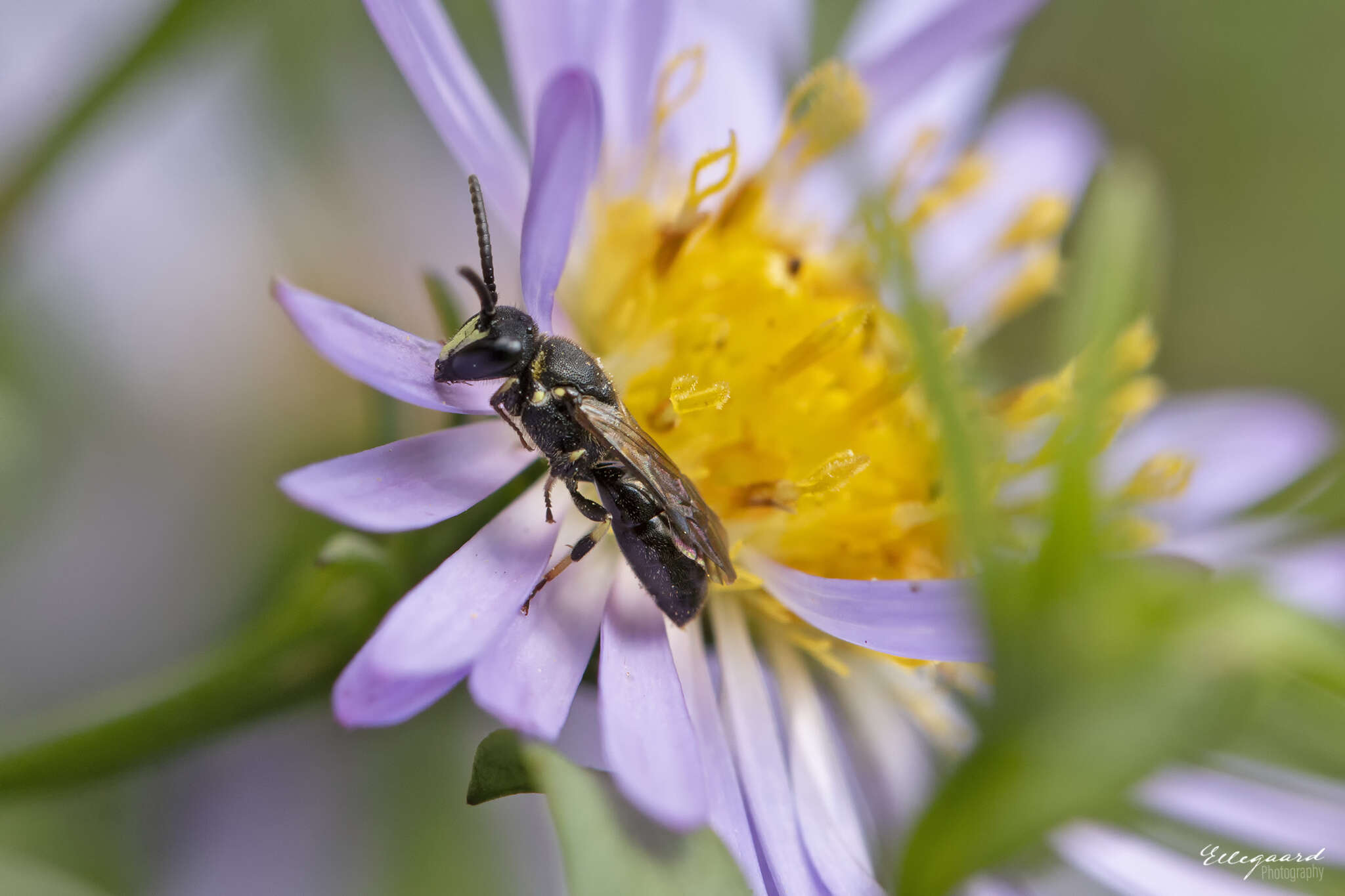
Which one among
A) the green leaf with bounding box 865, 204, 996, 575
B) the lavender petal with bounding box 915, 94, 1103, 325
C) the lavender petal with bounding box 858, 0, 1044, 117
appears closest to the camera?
the green leaf with bounding box 865, 204, 996, 575

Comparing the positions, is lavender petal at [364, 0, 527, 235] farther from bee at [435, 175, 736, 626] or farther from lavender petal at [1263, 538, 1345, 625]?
lavender petal at [1263, 538, 1345, 625]

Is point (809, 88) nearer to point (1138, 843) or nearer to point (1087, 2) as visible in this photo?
point (1138, 843)

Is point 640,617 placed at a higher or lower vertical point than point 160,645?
lower

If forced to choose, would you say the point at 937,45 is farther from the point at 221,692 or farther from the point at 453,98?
the point at 221,692

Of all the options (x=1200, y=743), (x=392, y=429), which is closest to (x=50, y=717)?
(x=392, y=429)
